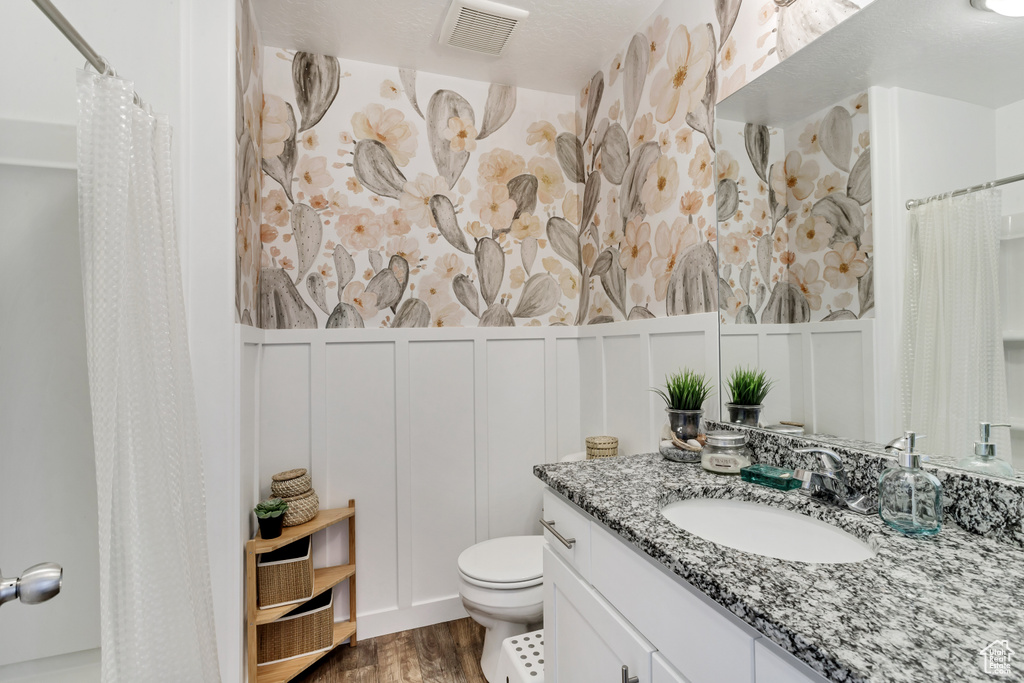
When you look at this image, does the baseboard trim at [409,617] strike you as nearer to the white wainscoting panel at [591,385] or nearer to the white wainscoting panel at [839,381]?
the white wainscoting panel at [591,385]

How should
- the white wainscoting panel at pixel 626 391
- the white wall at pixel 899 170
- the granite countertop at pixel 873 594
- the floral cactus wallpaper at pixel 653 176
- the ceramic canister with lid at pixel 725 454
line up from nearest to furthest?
1. the granite countertop at pixel 873 594
2. the white wall at pixel 899 170
3. the ceramic canister with lid at pixel 725 454
4. the floral cactus wallpaper at pixel 653 176
5. the white wainscoting panel at pixel 626 391

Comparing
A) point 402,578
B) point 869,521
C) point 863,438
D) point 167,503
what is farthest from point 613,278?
point 167,503

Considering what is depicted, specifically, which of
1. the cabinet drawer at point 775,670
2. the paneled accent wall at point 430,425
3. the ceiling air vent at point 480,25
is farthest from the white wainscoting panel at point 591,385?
the cabinet drawer at point 775,670

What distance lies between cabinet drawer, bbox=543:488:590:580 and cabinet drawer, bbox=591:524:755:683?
0.06 meters

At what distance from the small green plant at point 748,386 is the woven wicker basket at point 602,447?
2.16ft

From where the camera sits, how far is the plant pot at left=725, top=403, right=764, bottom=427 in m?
1.33

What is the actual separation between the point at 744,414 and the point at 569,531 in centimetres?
62

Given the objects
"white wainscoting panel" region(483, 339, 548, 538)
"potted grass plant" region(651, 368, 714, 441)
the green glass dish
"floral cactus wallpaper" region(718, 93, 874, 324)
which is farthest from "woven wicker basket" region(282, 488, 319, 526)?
"floral cactus wallpaper" region(718, 93, 874, 324)

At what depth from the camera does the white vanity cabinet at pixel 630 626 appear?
64 centimetres

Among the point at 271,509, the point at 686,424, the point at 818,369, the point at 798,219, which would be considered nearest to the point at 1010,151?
the point at 798,219

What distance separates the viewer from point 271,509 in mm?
1649

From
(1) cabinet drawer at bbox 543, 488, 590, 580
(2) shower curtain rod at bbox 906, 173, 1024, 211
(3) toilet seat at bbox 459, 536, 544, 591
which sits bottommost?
(3) toilet seat at bbox 459, 536, 544, 591

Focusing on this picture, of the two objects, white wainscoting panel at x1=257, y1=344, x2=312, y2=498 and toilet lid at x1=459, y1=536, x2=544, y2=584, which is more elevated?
white wainscoting panel at x1=257, y1=344, x2=312, y2=498

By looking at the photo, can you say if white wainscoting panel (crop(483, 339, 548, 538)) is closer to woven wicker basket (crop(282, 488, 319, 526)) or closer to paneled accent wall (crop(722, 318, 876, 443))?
woven wicker basket (crop(282, 488, 319, 526))
